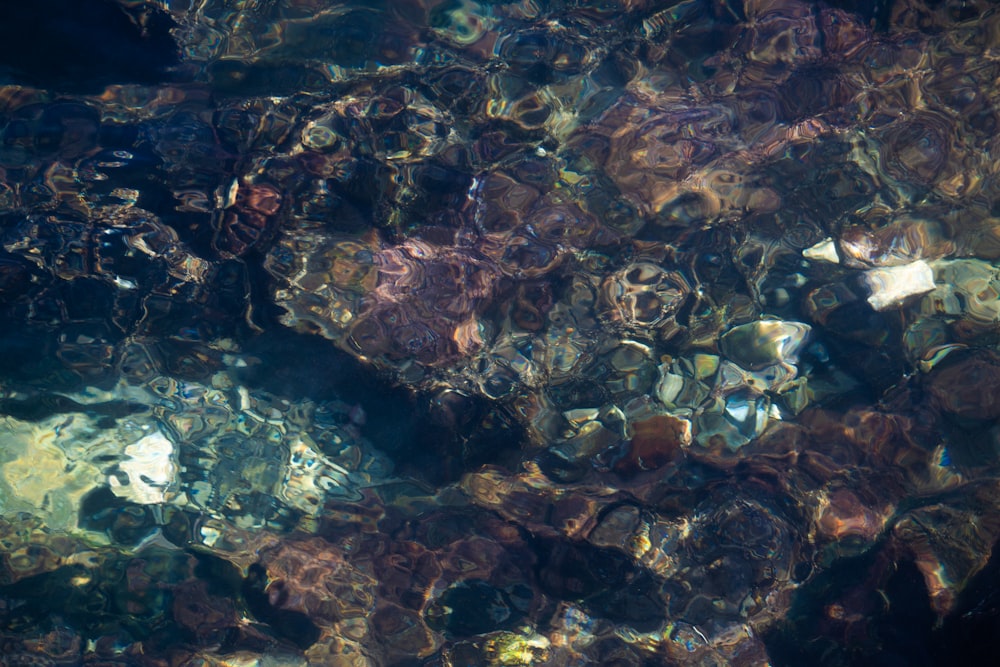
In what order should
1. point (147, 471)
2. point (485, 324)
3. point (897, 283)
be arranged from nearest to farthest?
point (485, 324) < point (897, 283) < point (147, 471)

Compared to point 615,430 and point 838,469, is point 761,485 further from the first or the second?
point 615,430

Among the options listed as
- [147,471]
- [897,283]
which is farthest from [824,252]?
[147,471]

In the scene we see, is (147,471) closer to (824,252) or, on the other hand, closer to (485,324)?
(485,324)

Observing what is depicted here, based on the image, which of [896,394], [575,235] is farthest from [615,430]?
[896,394]

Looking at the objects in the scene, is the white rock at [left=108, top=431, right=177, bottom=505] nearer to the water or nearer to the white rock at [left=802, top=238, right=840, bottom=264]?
the water

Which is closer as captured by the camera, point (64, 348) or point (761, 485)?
point (761, 485)

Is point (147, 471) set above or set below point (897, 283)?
below
